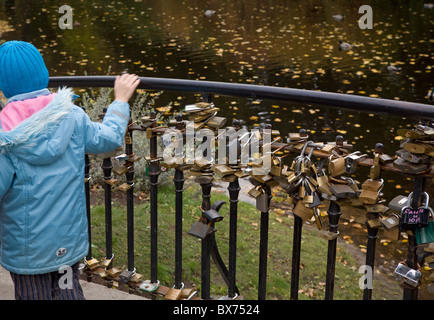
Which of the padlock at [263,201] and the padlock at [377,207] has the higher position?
the padlock at [377,207]

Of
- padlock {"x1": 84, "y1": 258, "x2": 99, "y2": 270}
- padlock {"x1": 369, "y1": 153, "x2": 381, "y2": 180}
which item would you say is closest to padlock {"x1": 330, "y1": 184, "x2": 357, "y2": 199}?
padlock {"x1": 369, "y1": 153, "x2": 381, "y2": 180}

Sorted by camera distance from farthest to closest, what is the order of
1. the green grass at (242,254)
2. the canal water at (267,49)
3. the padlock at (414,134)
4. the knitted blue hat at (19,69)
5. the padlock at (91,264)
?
the canal water at (267,49) → the green grass at (242,254) → the padlock at (91,264) → the knitted blue hat at (19,69) → the padlock at (414,134)

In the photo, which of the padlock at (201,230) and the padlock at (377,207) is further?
the padlock at (201,230)

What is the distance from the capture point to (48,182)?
214cm

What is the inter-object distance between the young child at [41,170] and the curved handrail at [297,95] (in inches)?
11.8

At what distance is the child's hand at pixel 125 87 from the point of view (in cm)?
236

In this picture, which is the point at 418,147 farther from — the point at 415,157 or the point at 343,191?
the point at 343,191

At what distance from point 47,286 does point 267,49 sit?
1168cm

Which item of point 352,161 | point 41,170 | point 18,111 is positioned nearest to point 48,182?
point 41,170

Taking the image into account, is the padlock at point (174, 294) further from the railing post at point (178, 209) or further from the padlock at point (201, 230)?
the padlock at point (201, 230)

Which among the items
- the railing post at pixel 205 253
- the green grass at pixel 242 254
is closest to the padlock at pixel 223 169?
the railing post at pixel 205 253

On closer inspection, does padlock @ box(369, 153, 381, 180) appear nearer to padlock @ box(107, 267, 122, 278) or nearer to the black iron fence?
the black iron fence

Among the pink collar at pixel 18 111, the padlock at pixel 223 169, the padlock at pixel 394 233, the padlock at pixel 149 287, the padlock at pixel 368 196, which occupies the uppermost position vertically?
the pink collar at pixel 18 111

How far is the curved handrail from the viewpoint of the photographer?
6.51ft
